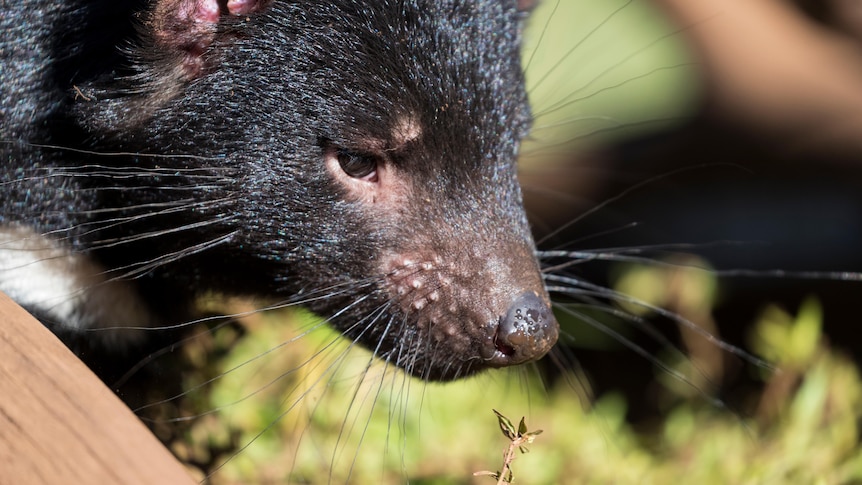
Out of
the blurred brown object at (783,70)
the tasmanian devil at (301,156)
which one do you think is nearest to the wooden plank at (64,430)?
the tasmanian devil at (301,156)

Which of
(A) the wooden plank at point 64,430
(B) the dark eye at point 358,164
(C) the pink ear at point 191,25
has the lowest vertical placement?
(A) the wooden plank at point 64,430

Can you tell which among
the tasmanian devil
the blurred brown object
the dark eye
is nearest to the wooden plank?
the tasmanian devil

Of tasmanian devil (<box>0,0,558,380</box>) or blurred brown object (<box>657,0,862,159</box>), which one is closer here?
tasmanian devil (<box>0,0,558,380</box>)

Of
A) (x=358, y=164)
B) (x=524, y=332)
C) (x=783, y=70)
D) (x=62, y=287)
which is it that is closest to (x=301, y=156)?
(x=358, y=164)

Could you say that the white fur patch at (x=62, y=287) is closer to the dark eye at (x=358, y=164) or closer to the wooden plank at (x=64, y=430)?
the dark eye at (x=358, y=164)

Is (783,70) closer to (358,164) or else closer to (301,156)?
(358,164)

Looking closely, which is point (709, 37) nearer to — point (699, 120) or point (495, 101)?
point (699, 120)

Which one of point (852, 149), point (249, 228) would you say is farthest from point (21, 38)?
point (852, 149)

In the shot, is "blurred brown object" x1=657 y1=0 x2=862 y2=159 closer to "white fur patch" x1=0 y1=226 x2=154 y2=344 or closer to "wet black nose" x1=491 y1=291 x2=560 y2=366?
"wet black nose" x1=491 y1=291 x2=560 y2=366
